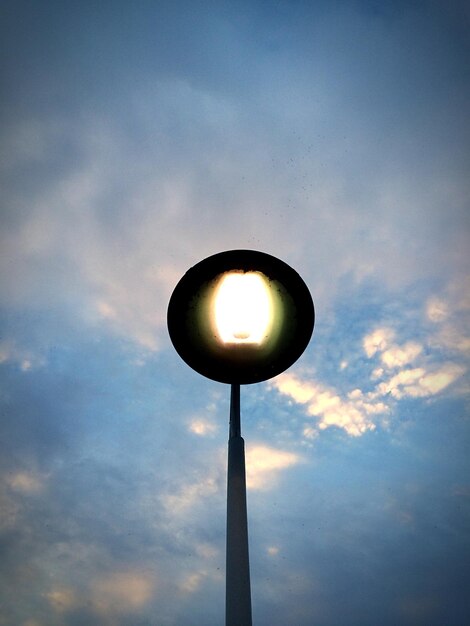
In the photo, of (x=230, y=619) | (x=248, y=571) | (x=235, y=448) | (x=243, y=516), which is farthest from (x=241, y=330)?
(x=230, y=619)

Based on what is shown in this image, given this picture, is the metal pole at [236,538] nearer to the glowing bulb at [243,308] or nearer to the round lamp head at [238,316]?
the round lamp head at [238,316]

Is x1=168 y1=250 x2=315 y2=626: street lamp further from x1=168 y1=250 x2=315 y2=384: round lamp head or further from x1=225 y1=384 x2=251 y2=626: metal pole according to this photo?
x1=225 y1=384 x2=251 y2=626: metal pole

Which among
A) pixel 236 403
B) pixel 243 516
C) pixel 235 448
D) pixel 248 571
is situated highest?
pixel 236 403

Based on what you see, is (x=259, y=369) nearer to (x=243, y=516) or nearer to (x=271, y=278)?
(x=271, y=278)

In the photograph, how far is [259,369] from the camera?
282 centimetres

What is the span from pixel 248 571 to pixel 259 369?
1.22 metres

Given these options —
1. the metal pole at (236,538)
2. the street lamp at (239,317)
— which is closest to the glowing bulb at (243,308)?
the street lamp at (239,317)

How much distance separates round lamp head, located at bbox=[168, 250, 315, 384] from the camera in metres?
2.77

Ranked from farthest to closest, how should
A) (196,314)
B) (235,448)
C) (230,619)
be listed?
(196,314), (235,448), (230,619)

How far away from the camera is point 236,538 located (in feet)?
7.36

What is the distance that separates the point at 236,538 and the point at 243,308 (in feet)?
4.69

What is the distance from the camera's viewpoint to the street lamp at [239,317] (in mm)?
2768

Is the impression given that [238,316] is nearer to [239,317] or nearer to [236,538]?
[239,317]

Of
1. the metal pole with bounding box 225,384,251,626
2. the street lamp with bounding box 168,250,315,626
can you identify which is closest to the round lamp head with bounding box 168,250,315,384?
the street lamp with bounding box 168,250,315,626
